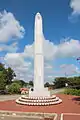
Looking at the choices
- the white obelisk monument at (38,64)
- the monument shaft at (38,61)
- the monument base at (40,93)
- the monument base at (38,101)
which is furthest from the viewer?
the monument shaft at (38,61)

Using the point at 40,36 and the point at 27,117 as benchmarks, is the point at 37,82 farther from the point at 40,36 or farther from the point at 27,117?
the point at 27,117

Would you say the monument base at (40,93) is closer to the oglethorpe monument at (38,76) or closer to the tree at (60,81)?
the oglethorpe monument at (38,76)

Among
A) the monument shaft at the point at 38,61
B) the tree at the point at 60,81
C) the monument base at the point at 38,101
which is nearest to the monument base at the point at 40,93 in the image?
the monument shaft at the point at 38,61

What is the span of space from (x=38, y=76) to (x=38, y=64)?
5.48 feet

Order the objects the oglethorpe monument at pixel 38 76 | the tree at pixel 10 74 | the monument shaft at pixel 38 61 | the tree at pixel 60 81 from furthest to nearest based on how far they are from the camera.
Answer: the tree at pixel 60 81 → the tree at pixel 10 74 → the monument shaft at pixel 38 61 → the oglethorpe monument at pixel 38 76

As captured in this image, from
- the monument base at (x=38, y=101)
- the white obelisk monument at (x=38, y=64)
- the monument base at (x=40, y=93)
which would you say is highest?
the white obelisk monument at (x=38, y=64)

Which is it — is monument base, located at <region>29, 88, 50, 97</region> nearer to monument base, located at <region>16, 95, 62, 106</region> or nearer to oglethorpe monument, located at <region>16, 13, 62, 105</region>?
oglethorpe monument, located at <region>16, 13, 62, 105</region>

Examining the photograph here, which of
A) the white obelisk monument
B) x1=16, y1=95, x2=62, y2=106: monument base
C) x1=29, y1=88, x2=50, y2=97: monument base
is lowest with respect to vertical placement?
x1=16, y1=95, x2=62, y2=106: monument base

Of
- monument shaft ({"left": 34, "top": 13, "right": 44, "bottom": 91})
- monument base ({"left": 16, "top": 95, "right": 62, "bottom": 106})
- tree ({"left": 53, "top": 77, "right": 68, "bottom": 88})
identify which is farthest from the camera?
tree ({"left": 53, "top": 77, "right": 68, "bottom": 88})

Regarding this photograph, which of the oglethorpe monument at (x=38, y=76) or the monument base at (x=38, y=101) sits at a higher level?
the oglethorpe monument at (x=38, y=76)

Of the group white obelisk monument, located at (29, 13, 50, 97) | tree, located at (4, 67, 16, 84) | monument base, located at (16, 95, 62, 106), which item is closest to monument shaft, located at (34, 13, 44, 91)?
white obelisk monument, located at (29, 13, 50, 97)

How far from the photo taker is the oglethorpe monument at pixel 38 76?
26208 millimetres

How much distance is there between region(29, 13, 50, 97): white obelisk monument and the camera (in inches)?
1093

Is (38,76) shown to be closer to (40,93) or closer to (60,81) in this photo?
(40,93)
